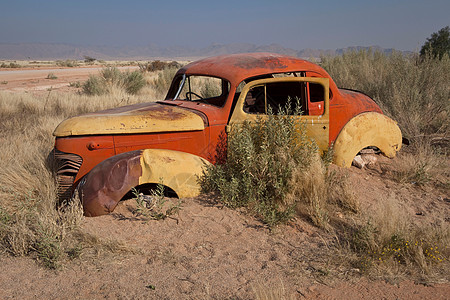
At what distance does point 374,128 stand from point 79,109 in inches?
309

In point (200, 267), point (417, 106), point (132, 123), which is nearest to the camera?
point (200, 267)

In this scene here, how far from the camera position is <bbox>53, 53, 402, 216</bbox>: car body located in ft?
12.7

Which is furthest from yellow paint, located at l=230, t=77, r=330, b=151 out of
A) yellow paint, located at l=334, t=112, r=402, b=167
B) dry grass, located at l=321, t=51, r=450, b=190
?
dry grass, located at l=321, t=51, r=450, b=190

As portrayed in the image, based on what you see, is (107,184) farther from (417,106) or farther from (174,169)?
(417,106)

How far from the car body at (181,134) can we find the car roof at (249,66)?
0.5 inches

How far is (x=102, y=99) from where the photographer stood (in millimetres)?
10945

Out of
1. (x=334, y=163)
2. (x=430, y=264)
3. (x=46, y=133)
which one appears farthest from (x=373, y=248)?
(x=46, y=133)

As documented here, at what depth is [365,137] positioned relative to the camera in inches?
205

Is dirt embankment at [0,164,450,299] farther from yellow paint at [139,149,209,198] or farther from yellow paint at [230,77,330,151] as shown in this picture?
yellow paint at [230,77,330,151]

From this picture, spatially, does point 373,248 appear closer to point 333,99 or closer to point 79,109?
point 333,99

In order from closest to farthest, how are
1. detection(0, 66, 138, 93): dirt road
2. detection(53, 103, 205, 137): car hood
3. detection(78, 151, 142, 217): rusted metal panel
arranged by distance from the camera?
detection(78, 151, 142, 217): rusted metal panel < detection(53, 103, 205, 137): car hood < detection(0, 66, 138, 93): dirt road

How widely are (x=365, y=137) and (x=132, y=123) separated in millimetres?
3249

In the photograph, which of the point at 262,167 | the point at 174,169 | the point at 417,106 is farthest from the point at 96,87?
the point at 262,167

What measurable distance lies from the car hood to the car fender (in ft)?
1.06
